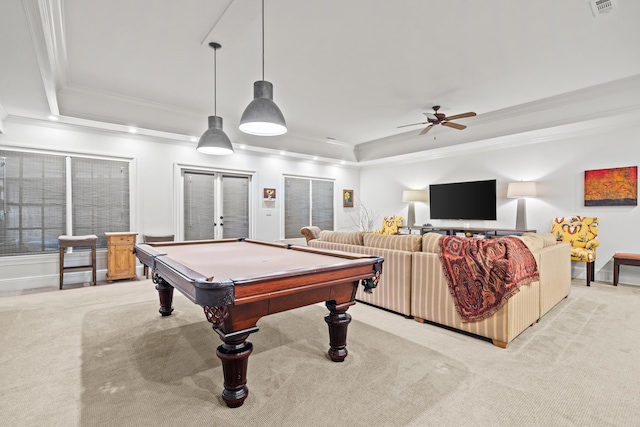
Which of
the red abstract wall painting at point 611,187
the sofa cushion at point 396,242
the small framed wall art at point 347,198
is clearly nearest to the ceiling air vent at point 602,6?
the sofa cushion at point 396,242

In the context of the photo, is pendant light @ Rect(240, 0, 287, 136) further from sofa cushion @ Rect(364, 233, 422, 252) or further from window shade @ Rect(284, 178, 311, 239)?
window shade @ Rect(284, 178, 311, 239)

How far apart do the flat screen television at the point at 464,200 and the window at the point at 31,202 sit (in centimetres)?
705

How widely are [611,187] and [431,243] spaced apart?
3986 millimetres

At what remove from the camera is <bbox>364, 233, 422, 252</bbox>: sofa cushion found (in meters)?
3.16

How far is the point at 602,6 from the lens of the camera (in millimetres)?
2598

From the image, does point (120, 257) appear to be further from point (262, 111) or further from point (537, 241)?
point (537, 241)

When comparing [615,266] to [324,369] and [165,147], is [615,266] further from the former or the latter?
[165,147]

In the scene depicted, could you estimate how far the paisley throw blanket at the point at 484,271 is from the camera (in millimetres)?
2455

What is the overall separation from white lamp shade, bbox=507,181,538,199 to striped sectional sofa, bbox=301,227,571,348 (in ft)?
6.54

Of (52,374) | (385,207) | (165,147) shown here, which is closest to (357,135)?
(385,207)

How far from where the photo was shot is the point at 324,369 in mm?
2119

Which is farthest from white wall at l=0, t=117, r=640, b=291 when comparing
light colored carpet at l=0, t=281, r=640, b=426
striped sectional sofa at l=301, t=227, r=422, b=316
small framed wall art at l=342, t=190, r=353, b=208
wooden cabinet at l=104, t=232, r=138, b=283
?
striped sectional sofa at l=301, t=227, r=422, b=316

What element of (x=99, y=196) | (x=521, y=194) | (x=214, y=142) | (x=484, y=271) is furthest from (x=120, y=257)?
(x=521, y=194)

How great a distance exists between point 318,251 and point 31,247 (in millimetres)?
4622
